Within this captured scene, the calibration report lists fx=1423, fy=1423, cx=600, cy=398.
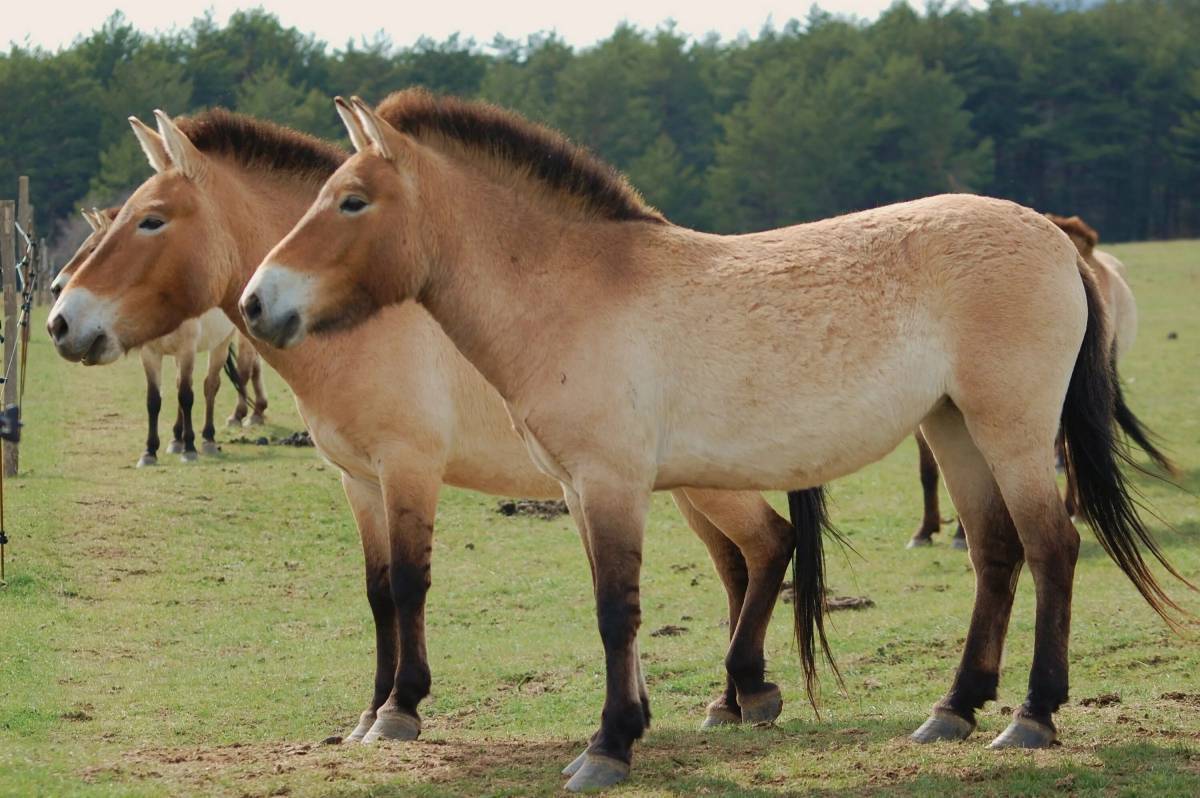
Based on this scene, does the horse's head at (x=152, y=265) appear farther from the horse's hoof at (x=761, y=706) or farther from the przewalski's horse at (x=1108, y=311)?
the przewalski's horse at (x=1108, y=311)

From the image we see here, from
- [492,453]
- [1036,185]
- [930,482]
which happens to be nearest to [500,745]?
[492,453]

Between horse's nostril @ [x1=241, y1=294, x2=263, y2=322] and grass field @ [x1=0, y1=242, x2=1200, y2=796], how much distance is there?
71.9 inches

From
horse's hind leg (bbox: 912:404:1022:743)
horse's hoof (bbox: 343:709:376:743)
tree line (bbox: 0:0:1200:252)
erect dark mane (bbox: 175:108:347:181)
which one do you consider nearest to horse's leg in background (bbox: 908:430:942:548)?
horse's hind leg (bbox: 912:404:1022:743)

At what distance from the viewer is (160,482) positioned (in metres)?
14.8

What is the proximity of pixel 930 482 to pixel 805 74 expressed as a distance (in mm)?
64103

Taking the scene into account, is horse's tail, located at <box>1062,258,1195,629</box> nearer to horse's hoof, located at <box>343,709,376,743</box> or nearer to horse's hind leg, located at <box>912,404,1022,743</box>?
horse's hind leg, located at <box>912,404,1022,743</box>

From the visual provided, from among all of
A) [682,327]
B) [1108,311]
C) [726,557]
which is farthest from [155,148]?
[1108,311]

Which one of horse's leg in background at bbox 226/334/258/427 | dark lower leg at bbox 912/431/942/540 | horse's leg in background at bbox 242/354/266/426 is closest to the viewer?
dark lower leg at bbox 912/431/942/540

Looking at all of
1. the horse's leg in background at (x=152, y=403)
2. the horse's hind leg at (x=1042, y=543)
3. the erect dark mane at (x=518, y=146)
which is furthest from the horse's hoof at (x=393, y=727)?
the horse's leg in background at (x=152, y=403)

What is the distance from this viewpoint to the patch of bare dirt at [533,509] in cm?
1409

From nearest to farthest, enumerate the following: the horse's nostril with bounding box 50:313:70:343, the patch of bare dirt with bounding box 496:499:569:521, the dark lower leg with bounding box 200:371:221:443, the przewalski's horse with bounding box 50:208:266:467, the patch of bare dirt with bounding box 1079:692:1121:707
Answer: the horse's nostril with bounding box 50:313:70:343 → the patch of bare dirt with bounding box 1079:692:1121:707 → the patch of bare dirt with bounding box 496:499:569:521 → the przewalski's horse with bounding box 50:208:266:467 → the dark lower leg with bounding box 200:371:221:443

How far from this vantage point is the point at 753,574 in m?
6.98

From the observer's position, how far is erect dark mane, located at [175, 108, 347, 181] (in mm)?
7086

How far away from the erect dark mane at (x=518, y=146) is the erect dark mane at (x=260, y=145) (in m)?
1.33
